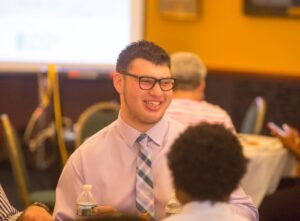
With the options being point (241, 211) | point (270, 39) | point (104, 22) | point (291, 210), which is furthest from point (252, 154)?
point (104, 22)

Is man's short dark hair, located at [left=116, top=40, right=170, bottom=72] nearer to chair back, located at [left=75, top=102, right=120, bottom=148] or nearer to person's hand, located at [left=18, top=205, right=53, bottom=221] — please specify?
person's hand, located at [left=18, top=205, right=53, bottom=221]

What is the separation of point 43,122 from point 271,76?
2.34m

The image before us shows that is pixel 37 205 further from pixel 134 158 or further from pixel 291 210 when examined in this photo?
pixel 291 210

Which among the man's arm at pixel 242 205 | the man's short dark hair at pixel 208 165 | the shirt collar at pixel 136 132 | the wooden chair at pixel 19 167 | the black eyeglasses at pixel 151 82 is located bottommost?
the wooden chair at pixel 19 167

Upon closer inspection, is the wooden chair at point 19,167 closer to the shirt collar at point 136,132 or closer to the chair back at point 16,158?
the chair back at point 16,158

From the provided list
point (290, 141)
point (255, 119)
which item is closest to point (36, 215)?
point (290, 141)

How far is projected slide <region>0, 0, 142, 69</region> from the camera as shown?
6688 millimetres

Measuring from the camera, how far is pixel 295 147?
458 centimetres

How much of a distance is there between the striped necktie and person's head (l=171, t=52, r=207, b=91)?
5.14 feet

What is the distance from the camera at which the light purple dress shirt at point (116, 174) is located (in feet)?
8.57

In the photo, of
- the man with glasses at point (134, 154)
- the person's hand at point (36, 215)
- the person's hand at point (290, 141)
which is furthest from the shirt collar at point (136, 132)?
the person's hand at point (290, 141)

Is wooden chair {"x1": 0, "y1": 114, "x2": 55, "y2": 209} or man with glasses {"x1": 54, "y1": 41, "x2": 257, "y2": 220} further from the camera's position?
wooden chair {"x1": 0, "y1": 114, "x2": 55, "y2": 209}

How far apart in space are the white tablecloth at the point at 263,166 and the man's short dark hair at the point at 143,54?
1.73 metres

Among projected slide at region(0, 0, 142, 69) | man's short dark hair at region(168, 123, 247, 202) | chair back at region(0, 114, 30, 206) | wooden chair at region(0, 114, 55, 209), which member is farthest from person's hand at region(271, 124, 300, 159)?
man's short dark hair at region(168, 123, 247, 202)
